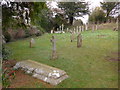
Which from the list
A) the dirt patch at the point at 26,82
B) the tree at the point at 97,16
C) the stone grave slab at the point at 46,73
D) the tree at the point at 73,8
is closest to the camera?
the dirt patch at the point at 26,82

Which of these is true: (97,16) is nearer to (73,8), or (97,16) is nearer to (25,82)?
(73,8)

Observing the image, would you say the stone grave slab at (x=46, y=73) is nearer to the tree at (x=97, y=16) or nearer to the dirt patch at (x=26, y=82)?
the dirt patch at (x=26, y=82)

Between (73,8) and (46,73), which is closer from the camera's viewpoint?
(46,73)

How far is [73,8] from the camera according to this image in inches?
1038

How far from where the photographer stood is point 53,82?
3.74 metres

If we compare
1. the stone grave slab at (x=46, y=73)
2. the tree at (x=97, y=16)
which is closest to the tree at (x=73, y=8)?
the tree at (x=97, y=16)

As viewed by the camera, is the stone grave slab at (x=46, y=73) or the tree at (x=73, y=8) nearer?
the stone grave slab at (x=46, y=73)

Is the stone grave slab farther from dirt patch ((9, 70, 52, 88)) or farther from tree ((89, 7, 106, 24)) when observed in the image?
tree ((89, 7, 106, 24))

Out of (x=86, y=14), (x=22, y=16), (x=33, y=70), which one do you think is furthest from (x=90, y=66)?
(x=86, y=14)

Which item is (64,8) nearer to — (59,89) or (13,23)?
(13,23)

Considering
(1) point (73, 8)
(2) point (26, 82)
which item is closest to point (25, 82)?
(2) point (26, 82)

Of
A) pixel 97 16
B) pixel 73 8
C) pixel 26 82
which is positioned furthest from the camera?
pixel 97 16

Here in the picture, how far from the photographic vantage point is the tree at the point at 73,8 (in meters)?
25.8

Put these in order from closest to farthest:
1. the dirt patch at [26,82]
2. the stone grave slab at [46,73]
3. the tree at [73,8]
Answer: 1. the dirt patch at [26,82]
2. the stone grave slab at [46,73]
3. the tree at [73,8]
